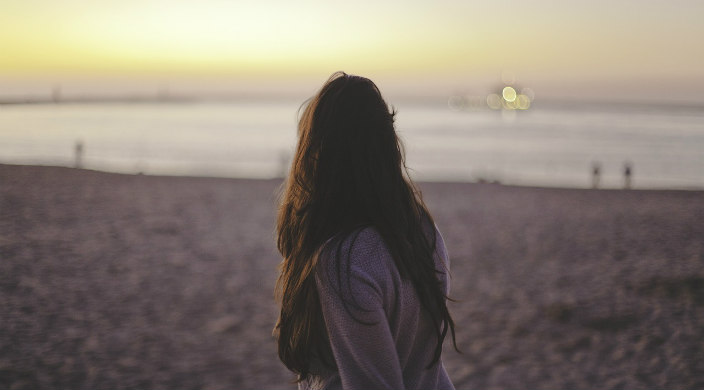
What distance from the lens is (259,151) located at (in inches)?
2253

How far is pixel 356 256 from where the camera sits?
143 centimetres

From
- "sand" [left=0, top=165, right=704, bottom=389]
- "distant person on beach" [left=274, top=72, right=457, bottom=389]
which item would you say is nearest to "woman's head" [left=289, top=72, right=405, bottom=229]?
"distant person on beach" [left=274, top=72, right=457, bottom=389]

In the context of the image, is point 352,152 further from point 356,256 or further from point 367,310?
point 367,310

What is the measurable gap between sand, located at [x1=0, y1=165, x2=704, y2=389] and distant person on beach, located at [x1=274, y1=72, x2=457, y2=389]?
389 cm

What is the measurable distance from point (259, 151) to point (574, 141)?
4209cm

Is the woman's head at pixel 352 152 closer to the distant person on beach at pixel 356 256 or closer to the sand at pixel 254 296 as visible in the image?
the distant person on beach at pixel 356 256

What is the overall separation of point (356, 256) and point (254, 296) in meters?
6.64

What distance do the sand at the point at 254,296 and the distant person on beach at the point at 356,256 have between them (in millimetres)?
3895

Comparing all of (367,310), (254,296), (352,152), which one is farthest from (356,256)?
(254,296)

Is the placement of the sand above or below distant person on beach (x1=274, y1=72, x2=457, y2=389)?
below

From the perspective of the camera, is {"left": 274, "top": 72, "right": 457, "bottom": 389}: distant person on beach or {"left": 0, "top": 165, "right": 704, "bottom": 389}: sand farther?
{"left": 0, "top": 165, "right": 704, "bottom": 389}: sand

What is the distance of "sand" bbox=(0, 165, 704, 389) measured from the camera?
5441 millimetres

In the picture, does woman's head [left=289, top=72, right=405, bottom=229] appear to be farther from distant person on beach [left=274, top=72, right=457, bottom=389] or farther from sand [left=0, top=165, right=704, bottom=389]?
sand [left=0, top=165, right=704, bottom=389]

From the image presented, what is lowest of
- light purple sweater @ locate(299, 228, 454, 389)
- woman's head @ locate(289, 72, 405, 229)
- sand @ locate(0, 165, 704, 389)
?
sand @ locate(0, 165, 704, 389)
